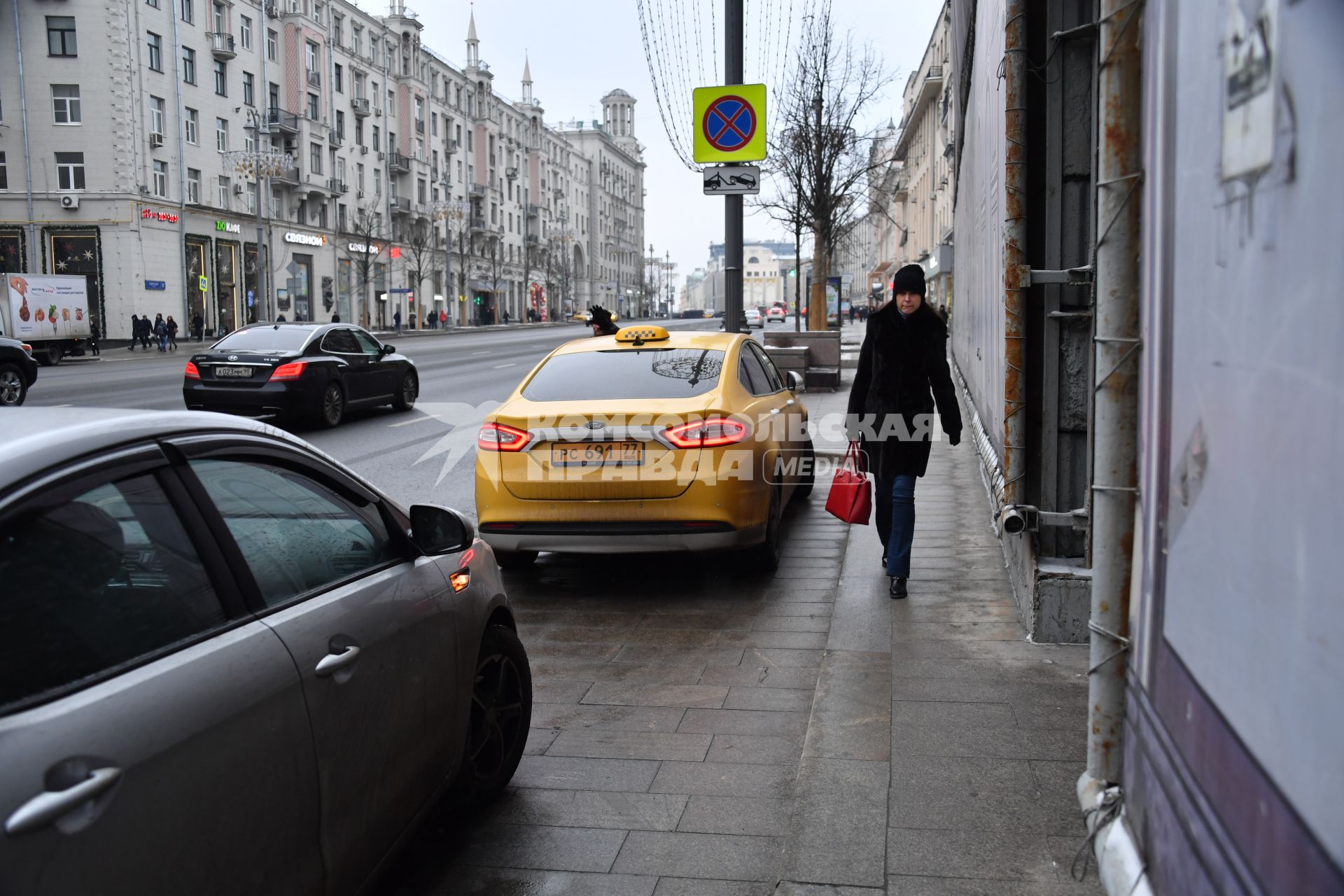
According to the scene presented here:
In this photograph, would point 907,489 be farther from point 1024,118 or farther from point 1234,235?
point 1234,235

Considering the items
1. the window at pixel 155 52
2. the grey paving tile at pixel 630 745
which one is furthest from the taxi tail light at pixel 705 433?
the window at pixel 155 52

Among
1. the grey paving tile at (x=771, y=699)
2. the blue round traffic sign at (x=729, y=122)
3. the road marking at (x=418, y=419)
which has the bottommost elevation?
the grey paving tile at (x=771, y=699)

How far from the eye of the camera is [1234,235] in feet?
6.65

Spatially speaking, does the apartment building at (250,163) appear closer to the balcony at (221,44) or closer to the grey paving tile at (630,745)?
the balcony at (221,44)

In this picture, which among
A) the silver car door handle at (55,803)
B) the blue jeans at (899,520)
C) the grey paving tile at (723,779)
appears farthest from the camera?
the blue jeans at (899,520)

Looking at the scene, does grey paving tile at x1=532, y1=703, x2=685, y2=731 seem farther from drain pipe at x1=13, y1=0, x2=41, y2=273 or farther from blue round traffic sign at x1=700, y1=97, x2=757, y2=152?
drain pipe at x1=13, y1=0, x2=41, y2=273

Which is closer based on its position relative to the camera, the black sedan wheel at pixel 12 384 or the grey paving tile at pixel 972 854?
the grey paving tile at pixel 972 854

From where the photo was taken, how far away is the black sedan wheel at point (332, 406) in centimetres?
1598

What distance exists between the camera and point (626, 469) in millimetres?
6402

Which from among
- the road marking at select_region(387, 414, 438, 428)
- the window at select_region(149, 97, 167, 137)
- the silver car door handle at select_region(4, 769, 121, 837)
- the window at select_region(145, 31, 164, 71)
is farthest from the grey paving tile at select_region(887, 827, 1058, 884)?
the window at select_region(145, 31, 164, 71)

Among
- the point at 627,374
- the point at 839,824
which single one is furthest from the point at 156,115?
the point at 839,824

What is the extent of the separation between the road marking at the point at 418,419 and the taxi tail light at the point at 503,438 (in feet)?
33.5

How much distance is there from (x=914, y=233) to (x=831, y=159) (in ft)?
127

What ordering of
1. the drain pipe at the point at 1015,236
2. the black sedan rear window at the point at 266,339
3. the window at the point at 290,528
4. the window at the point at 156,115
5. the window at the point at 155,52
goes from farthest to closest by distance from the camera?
the window at the point at 155,52 → the window at the point at 156,115 → the black sedan rear window at the point at 266,339 → the drain pipe at the point at 1015,236 → the window at the point at 290,528
